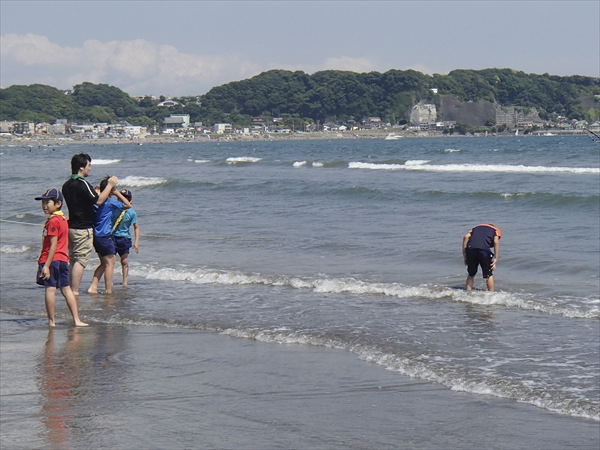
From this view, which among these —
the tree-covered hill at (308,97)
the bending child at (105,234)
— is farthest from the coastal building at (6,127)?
the bending child at (105,234)

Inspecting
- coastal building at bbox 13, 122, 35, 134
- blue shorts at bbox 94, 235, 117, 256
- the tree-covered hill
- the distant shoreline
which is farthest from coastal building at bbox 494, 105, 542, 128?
blue shorts at bbox 94, 235, 117, 256

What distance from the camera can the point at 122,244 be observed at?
10727 millimetres

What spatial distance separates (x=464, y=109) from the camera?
6737 inches

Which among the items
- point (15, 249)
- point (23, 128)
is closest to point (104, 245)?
point (15, 249)

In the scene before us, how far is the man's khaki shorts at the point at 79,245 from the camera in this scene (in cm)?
863

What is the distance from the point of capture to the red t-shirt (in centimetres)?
778

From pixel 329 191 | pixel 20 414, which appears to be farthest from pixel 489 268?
pixel 329 191

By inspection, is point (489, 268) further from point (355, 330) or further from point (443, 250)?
point (443, 250)

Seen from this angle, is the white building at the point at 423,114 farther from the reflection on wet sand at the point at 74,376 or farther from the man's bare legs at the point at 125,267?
the reflection on wet sand at the point at 74,376

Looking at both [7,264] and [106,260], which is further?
[7,264]

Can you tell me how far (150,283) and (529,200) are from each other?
552 inches

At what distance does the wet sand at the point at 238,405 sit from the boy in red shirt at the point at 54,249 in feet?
2.29

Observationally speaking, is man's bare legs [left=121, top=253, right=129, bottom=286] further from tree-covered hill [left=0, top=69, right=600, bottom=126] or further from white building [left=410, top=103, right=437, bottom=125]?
white building [left=410, top=103, right=437, bottom=125]

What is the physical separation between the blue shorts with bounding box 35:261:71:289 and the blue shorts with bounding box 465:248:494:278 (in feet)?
Result: 16.4
